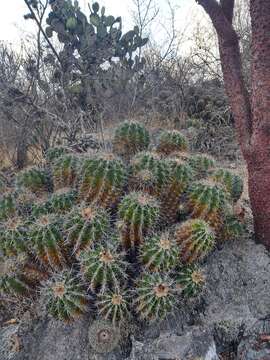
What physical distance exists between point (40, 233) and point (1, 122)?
540 centimetres

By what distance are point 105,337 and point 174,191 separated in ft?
3.86

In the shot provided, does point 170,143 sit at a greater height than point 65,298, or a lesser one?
greater

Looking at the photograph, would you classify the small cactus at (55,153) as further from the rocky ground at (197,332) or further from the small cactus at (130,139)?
the rocky ground at (197,332)

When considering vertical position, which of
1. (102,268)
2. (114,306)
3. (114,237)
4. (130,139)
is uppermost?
(130,139)

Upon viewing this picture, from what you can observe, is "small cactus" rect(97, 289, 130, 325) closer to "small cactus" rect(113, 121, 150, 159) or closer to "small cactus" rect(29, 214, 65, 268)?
"small cactus" rect(29, 214, 65, 268)

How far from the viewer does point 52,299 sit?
99.9 inches

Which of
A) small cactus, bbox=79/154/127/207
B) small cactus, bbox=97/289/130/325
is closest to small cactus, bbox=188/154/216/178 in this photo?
small cactus, bbox=79/154/127/207

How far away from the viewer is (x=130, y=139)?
3.74m

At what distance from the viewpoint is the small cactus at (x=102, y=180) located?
3000 millimetres

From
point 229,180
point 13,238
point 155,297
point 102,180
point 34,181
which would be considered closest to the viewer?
point 155,297

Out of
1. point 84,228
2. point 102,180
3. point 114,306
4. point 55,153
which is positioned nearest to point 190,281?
point 114,306

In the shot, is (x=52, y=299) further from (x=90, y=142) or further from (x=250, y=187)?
(x=90, y=142)

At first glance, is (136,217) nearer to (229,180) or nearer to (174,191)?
(174,191)

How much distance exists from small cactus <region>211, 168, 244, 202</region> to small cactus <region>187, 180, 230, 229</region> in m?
0.33
